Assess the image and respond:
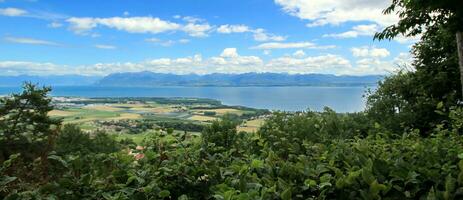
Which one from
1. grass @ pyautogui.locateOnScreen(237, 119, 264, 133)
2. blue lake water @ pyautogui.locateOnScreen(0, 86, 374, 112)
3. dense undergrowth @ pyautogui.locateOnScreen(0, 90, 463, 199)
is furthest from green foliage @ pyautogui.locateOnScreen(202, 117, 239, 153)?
blue lake water @ pyautogui.locateOnScreen(0, 86, 374, 112)

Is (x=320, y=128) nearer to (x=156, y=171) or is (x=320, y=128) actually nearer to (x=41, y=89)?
(x=156, y=171)

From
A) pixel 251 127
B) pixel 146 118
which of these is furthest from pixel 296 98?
pixel 251 127

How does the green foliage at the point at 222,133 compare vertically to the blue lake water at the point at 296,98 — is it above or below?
above

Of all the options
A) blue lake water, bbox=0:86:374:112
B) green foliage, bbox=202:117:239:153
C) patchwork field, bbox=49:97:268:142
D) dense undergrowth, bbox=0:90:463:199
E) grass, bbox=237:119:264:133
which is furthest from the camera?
blue lake water, bbox=0:86:374:112

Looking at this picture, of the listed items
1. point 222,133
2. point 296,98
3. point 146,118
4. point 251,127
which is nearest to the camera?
point 222,133

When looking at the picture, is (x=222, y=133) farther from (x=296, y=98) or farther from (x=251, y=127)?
(x=296, y=98)

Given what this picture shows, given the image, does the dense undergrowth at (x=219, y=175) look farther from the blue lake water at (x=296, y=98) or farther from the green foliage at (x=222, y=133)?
the blue lake water at (x=296, y=98)

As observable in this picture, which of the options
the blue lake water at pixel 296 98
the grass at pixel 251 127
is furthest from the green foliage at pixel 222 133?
the blue lake water at pixel 296 98

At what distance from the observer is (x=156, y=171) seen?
2.19m

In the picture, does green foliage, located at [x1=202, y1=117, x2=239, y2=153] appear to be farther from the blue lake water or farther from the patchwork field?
the blue lake water

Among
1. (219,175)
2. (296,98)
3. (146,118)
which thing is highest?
(219,175)

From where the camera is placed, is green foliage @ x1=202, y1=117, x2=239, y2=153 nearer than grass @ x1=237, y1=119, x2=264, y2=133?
Yes

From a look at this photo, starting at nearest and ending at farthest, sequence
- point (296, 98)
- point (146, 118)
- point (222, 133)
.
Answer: point (222, 133), point (146, 118), point (296, 98)

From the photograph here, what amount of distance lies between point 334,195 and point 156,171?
87 cm
